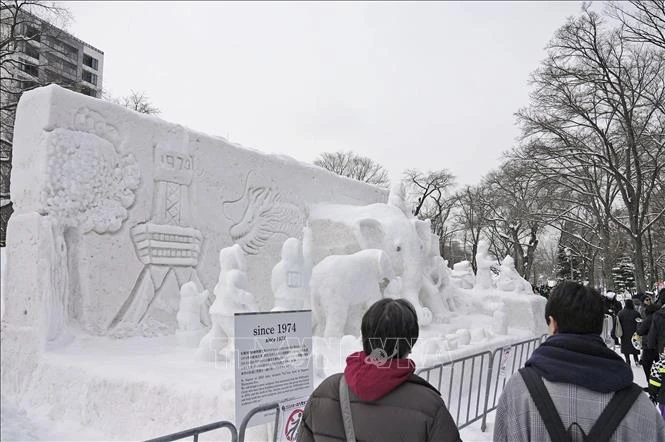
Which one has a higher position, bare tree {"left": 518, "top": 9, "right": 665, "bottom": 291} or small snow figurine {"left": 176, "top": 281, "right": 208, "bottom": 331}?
bare tree {"left": 518, "top": 9, "right": 665, "bottom": 291}

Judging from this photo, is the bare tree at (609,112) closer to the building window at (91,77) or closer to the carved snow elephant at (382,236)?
the carved snow elephant at (382,236)

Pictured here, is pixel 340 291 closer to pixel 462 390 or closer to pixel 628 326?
pixel 462 390

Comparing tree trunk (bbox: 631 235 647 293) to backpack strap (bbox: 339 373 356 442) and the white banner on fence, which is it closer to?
the white banner on fence

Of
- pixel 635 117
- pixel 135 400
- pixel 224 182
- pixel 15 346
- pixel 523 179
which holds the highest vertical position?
pixel 635 117

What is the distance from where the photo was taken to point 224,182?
937cm

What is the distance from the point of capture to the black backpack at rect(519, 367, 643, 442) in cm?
172

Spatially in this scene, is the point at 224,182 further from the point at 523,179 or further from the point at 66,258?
the point at 523,179

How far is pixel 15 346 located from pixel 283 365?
184 inches

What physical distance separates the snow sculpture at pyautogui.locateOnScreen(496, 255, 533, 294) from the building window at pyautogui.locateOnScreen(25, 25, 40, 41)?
12.3m

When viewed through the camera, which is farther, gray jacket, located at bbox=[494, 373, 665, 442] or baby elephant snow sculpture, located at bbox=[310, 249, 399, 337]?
baby elephant snow sculpture, located at bbox=[310, 249, 399, 337]

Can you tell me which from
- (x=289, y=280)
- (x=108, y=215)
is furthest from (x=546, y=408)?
(x=108, y=215)

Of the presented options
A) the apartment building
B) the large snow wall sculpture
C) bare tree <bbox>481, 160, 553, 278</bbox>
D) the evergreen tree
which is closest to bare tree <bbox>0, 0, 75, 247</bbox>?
the apartment building

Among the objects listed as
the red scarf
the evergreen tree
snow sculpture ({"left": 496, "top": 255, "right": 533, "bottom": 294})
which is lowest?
the red scarf

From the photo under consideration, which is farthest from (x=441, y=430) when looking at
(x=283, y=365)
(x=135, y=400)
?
(x=135, y=400)
